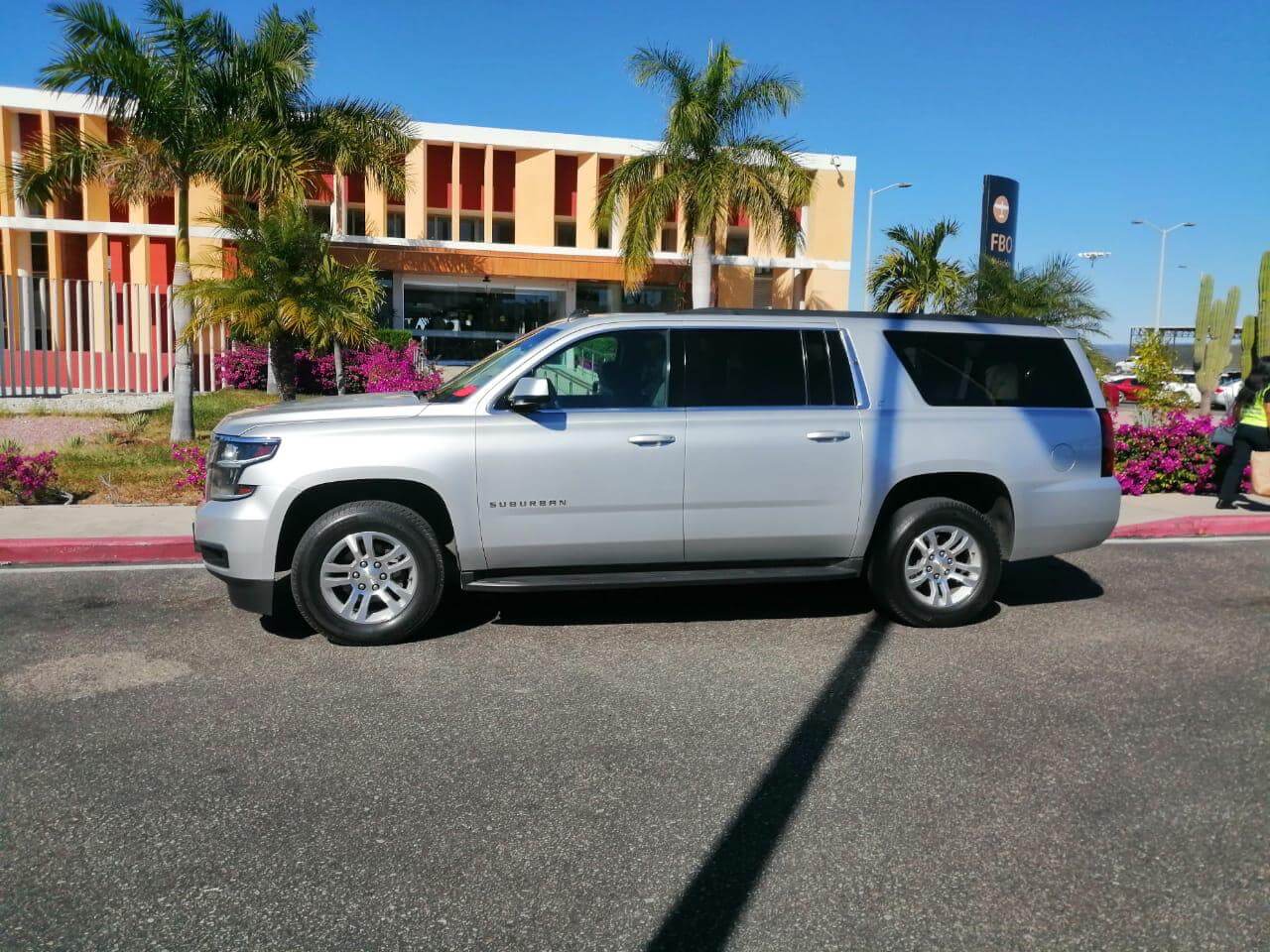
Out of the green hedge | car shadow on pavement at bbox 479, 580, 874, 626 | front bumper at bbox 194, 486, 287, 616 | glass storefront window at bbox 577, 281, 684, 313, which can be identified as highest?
glass storefront window at bbox 577, 281, 684, 313

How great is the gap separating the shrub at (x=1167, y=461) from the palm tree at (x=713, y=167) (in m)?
12.1

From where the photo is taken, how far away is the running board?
5.96m

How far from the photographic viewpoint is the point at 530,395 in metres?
5.77

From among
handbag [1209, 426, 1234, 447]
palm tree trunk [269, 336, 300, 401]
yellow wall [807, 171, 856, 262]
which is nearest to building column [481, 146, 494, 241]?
yellow wall [807, 171, 856, 262]

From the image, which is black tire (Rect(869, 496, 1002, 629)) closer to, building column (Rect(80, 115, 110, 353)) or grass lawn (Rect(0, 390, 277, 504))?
grass lawn (Rect(0, 390, 277, 504))

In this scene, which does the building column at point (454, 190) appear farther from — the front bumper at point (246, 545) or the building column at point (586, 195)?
the front bumper at point (246, 545)

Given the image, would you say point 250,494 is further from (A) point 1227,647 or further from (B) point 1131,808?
(A) point 1227,647

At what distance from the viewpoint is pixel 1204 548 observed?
931 cm

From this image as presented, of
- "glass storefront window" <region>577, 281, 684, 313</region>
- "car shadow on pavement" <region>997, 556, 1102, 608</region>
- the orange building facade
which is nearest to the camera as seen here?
"car shadow on pavement" <region>997, 556, 1102, 608</region>

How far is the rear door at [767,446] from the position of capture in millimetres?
6074

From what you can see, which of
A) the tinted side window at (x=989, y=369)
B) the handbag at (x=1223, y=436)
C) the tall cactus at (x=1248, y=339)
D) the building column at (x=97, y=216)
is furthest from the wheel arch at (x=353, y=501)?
the building column at (x=97, y=216)

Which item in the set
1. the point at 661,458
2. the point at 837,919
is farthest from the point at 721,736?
the point at 661,458

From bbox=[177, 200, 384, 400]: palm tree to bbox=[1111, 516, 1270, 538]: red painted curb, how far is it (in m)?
10.6

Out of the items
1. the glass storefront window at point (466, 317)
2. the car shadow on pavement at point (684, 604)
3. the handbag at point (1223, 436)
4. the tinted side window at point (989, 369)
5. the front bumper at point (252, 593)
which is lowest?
the car shadow on pavement at point (684, 604)
